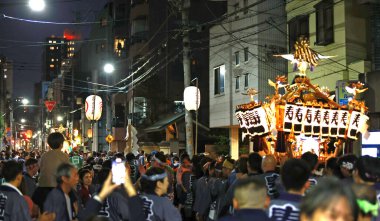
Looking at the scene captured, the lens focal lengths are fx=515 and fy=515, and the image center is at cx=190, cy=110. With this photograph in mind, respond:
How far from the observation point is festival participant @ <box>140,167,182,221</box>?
19.6ft

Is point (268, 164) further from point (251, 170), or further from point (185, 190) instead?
point (185, 190)

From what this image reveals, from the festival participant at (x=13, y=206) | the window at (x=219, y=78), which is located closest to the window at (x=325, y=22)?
the window at (x=219, y=78)

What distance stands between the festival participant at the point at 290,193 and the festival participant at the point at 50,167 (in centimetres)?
413

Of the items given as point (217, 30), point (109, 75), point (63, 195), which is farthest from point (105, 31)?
point (63, 195)

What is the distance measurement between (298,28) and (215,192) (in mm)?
15038

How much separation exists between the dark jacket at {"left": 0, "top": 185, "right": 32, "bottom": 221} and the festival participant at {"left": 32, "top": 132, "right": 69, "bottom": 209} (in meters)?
1.42

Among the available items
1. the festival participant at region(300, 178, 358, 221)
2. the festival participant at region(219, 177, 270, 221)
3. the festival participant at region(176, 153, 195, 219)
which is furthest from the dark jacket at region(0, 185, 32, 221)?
the festival participant at region(176, 153, 195, 219)

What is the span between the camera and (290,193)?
507 cm

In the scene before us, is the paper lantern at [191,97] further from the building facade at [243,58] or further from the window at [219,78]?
the window at [219,78]

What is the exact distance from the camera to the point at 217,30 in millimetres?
29953

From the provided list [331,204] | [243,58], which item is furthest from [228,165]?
[243,58]

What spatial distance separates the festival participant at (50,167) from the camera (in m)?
7.99

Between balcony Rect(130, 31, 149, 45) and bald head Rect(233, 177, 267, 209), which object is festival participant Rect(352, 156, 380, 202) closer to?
bald head Rect(233, 177, 267, 209)

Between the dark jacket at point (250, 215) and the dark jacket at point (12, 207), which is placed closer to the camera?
the dark jacket at point (250, 215)
